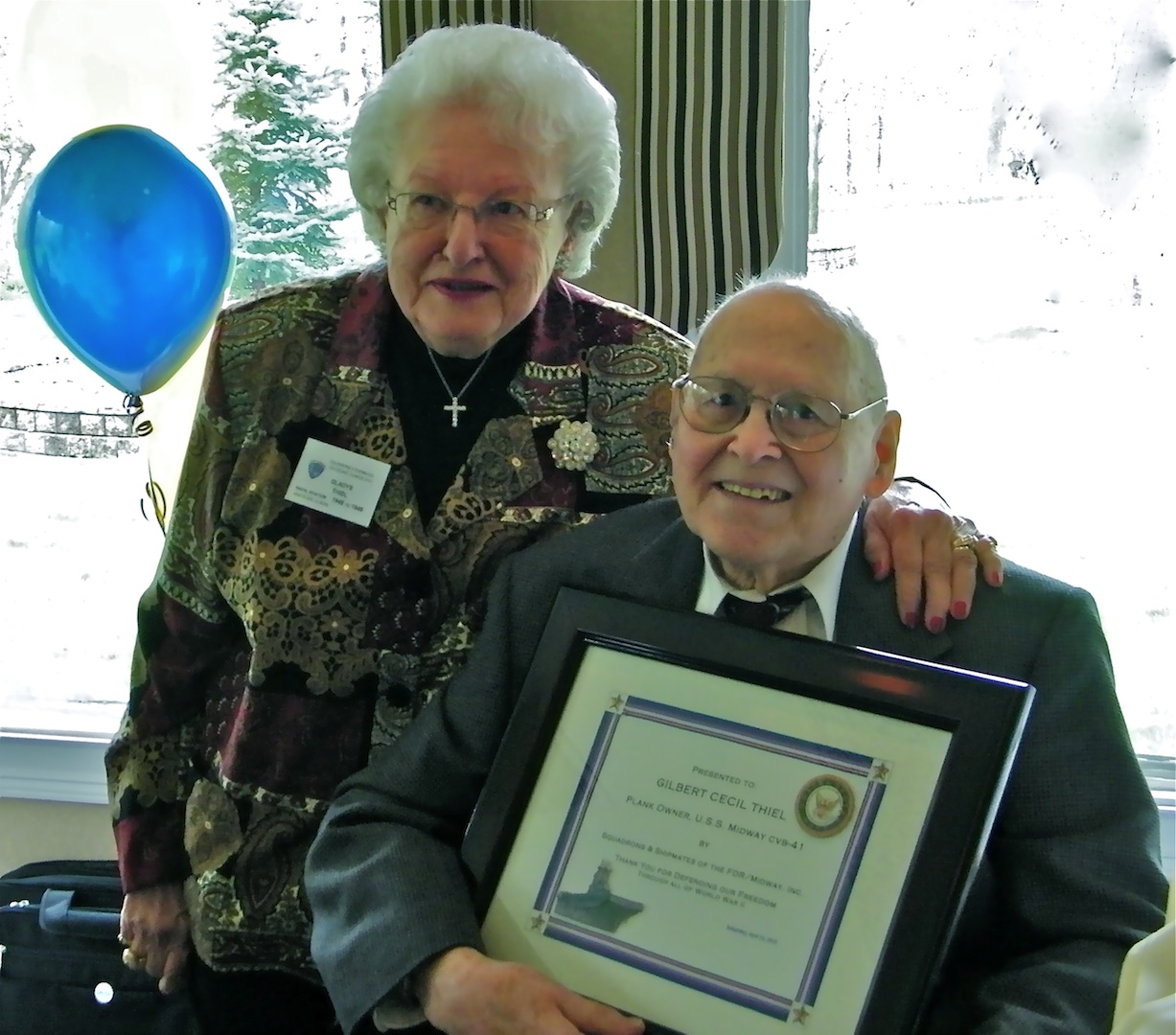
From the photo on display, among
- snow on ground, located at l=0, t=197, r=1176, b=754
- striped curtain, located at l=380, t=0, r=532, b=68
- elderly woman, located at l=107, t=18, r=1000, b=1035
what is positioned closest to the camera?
Result: elderly woman, located at l=107, t=18, r=1000, b=1035

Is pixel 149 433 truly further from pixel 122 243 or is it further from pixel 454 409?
pixel 454 409

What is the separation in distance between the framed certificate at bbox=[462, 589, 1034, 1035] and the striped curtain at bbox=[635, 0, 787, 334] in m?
1.20

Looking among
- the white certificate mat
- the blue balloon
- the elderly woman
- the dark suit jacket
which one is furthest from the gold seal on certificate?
the blue balloon

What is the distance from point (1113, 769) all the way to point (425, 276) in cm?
110

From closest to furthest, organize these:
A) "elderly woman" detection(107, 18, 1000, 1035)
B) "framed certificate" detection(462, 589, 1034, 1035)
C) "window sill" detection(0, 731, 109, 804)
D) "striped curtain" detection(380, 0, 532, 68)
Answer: "framed certificate" detection(462, 589, 1034, 1035) < "elderly woman" detection(107, 18, 1000, 1035) < "striped curtain" detection(380, 0, 532, 68) < "window sill" detection(0, 731, 109, 804)

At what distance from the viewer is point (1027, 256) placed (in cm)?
243

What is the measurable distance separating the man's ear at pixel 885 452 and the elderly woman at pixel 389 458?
0.37 metres

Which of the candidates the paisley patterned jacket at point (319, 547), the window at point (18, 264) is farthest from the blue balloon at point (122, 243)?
the paisley patterned jacket at point (319, 547)

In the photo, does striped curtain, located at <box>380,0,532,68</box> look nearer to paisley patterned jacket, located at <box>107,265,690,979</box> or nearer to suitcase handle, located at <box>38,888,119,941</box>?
paisley patterned jacket, located at <box>107,265,690,979</box>

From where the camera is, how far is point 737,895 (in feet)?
3.93

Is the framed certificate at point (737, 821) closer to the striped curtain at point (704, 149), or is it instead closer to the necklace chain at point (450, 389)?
the necklace chain at point (450, 389)

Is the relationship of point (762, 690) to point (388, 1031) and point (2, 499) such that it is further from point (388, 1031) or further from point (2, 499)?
point (2, 499)

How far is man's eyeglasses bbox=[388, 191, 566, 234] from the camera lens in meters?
1.67

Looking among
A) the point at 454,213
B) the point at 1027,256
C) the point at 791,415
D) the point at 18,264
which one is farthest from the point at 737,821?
the point at 18,264
